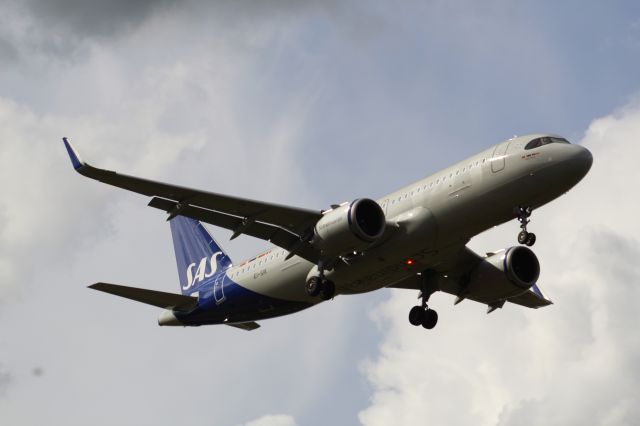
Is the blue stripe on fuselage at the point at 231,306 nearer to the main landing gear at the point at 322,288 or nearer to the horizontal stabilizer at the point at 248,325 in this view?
the horizontal stabilizer at the point at 248,325

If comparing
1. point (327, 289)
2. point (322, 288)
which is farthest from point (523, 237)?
point (322, 288)

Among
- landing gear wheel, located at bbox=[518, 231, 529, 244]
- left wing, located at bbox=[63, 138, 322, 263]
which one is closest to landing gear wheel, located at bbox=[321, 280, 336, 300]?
left wing, located at bbox=[63, 138, 322, 263]

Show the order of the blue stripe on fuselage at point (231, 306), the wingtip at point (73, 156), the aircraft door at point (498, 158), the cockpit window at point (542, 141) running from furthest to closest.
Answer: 1. the blue stripe on fuselage at point (231, 306)
2. the cockpit window at point (542, 141)
3. the aircraft door at point (498, 158)
4. the wingtip at point (73, 156)

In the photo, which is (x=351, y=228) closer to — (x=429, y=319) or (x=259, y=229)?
(x=259, y=229)

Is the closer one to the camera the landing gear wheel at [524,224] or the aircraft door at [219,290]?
the landing gear wheel at [524,224]

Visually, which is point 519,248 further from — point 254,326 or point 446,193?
point 254,326

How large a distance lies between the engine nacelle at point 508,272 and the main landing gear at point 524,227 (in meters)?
6.44

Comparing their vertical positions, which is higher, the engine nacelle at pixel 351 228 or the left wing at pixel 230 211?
the left wing at pixel 230 211

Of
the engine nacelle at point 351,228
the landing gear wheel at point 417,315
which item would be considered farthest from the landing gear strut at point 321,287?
the landing gear wheel at point 417,315

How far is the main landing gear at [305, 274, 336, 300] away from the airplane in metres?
0.05

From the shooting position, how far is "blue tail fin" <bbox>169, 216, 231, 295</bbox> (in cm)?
4900

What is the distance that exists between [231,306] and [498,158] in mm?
13324

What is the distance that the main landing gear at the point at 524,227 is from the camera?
123 ft

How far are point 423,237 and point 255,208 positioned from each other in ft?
20.1
